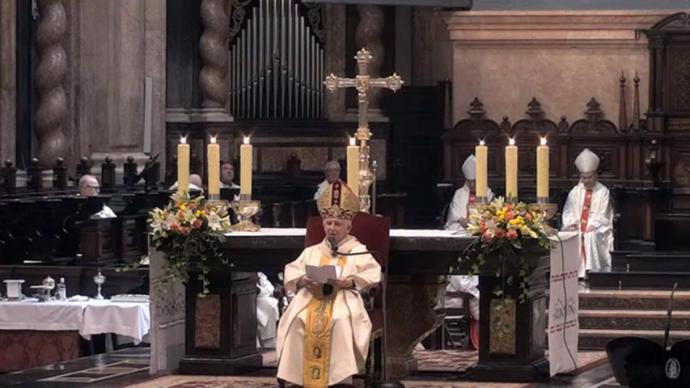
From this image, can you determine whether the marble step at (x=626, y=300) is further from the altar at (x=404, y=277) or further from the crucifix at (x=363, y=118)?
the crucifix at (x=363, y=118)

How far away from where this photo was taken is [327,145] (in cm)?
2683

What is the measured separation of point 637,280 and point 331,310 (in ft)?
18.4

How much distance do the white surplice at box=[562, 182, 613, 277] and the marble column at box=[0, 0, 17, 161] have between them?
6.53 m

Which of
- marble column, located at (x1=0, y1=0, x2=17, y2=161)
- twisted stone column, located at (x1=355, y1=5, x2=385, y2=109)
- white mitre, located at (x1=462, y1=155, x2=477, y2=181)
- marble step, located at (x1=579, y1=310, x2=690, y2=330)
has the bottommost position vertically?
marble step, located at (x1=579, y1=310, x2=690, y2=330)

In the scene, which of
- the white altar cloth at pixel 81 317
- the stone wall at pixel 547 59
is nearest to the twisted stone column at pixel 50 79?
the stone wall at pixel 547 59

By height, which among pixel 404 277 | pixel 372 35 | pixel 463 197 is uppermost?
pixel 372 35

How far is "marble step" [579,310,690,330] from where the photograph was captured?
54.2 feet

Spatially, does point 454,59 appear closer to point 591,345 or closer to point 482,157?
point 591,345

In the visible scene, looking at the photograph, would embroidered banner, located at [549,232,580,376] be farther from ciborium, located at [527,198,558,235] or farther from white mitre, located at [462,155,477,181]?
white mitre, located at [462,155,477,181]

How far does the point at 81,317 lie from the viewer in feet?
52.4

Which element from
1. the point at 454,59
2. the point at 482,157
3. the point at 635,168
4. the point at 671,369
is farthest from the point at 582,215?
the point at 671,369

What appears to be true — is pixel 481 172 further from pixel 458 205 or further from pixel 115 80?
pixel 115 80

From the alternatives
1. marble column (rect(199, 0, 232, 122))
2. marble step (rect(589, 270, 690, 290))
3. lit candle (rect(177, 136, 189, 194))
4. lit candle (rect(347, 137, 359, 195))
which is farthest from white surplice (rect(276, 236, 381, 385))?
marble column (rect(199, 0, 232, 122))

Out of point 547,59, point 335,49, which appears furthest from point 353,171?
point 335,49
